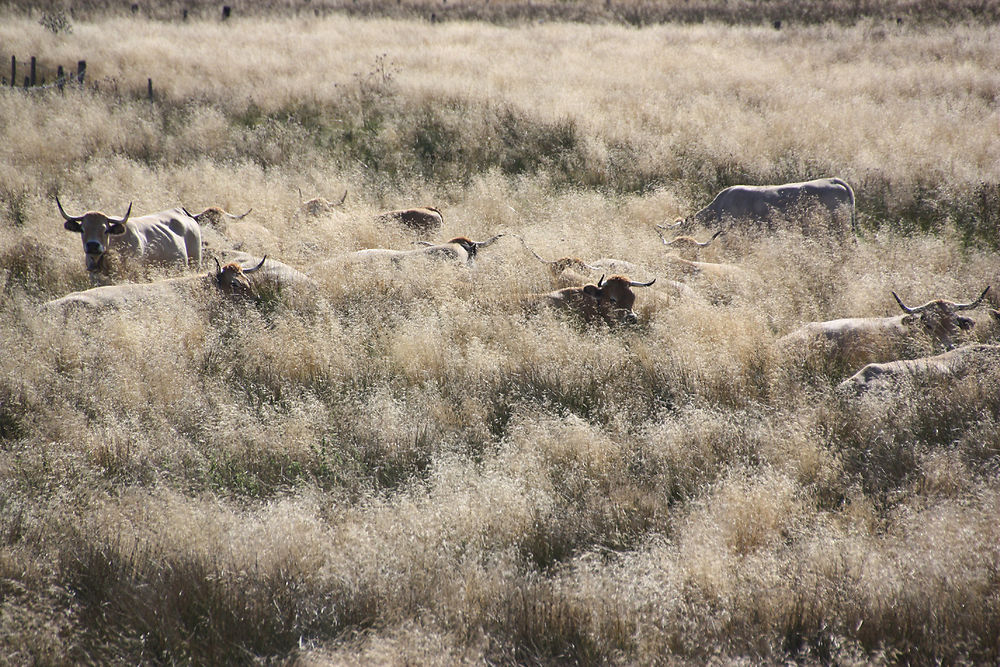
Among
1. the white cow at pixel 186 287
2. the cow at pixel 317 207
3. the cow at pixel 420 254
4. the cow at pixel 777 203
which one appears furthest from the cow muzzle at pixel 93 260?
the cow at pixel 777 203

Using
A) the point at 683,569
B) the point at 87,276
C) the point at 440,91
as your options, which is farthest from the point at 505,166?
the point at 683,569

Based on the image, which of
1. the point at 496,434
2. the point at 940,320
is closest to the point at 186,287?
the point at 496,434

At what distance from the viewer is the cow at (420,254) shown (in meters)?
8.28

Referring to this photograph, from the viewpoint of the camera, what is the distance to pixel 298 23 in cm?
2339

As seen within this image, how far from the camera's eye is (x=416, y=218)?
33.7 ft

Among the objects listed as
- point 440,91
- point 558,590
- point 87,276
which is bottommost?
point 558,590

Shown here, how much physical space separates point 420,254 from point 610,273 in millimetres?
2522

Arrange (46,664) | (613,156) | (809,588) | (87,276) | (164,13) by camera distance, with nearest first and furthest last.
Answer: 1. (46,664)
2. (809,588)
3. (87,276)
4. (613,156)
5. (164,13)

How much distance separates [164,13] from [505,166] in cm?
1993

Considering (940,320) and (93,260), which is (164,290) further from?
(940,320)

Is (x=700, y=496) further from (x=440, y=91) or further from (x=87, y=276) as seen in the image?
(x=440, y=91)

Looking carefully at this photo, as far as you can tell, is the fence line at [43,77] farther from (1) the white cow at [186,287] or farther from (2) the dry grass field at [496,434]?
(1) the white cow at [186,287]

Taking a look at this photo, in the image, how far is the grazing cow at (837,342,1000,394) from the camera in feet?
17.7

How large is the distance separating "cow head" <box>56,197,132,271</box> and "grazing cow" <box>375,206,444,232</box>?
11.5ft
